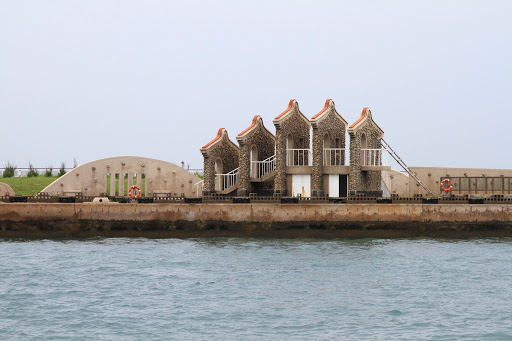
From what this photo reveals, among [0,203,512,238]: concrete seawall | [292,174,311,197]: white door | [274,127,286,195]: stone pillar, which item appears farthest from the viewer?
[292,174,311,197]: white door

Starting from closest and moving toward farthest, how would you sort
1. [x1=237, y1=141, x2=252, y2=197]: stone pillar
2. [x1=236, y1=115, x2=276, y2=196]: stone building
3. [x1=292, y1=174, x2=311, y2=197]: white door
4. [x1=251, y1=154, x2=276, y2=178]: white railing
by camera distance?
[x1=292, y1=174, x2=311, y2=197]: white door → [x1=237, y1=141, x2=252, y2=197]: stone pillar → [x1=236, y1=115, x2=276, y2=196]: stone building → [x1=251, y1=154, x2=276, y2=178]: white railing

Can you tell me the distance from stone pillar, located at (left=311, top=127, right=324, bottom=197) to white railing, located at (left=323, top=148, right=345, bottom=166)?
4.39 ft

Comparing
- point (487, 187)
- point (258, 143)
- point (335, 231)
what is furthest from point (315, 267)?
point (487, 187)

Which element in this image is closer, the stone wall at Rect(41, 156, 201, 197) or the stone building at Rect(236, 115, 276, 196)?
the stone building at Rect(236, 115, 276, 196)

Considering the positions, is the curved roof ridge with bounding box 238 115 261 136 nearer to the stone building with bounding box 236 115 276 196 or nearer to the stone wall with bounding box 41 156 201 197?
the stone building with bounding box 236 115 276 196

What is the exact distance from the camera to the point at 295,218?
4903cm

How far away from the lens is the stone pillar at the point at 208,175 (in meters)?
57.6

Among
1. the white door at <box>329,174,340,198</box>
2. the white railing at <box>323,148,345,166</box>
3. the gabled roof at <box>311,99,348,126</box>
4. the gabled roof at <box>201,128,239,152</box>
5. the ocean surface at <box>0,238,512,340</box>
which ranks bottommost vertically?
the ocean surface at <box>0,238,512,340</box>

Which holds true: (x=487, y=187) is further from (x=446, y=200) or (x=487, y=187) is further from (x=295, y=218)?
(x=295, y=218)

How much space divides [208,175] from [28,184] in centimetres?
2466

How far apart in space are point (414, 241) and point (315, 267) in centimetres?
1307

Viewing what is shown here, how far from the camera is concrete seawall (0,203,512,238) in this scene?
48938mm

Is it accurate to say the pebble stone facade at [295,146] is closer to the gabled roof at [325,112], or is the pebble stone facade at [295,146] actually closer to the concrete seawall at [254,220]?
the gabled roof at [325,112]

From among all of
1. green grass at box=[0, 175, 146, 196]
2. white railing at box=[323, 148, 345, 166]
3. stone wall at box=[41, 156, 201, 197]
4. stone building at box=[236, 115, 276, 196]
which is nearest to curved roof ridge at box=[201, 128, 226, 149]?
stone building at box=[236, 115, 276, 196]
